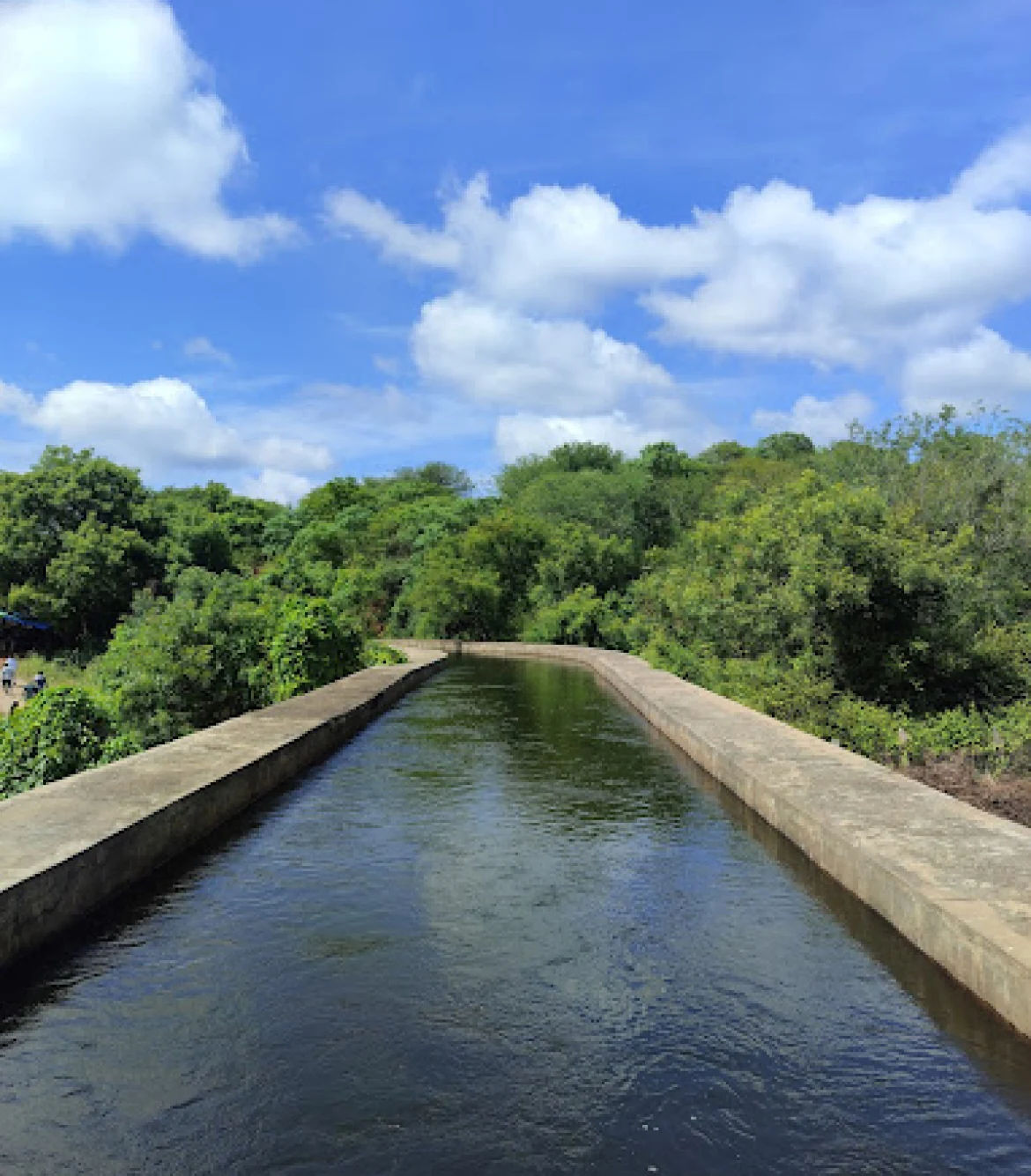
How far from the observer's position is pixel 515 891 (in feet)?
18.0

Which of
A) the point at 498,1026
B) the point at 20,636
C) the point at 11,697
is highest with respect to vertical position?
the point at 20,636

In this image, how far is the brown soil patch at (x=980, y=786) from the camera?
326 inches

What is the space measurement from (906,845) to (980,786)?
14.1 feet

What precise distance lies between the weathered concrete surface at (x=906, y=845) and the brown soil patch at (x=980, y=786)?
3.87 ft

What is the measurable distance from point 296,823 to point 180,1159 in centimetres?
443

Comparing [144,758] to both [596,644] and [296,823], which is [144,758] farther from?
[596,644]

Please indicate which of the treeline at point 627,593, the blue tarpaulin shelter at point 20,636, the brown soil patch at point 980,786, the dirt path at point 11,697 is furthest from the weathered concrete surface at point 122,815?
the blue tarpaulin shelter at point 20,636

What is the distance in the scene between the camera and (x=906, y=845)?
5.32 metres

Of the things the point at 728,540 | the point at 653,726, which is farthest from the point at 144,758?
the point at 728,540

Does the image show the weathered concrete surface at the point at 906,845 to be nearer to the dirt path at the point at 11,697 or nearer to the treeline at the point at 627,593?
the treeline at the point at 627,593

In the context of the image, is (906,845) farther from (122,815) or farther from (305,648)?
(305,648)

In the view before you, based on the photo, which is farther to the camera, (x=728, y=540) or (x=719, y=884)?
(x=728, y=540)

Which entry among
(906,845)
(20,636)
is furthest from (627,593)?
(906,845)

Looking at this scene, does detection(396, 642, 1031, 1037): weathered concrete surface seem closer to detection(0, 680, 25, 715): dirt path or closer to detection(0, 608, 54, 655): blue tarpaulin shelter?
detection(0, 680, 25, 715): dirt path
